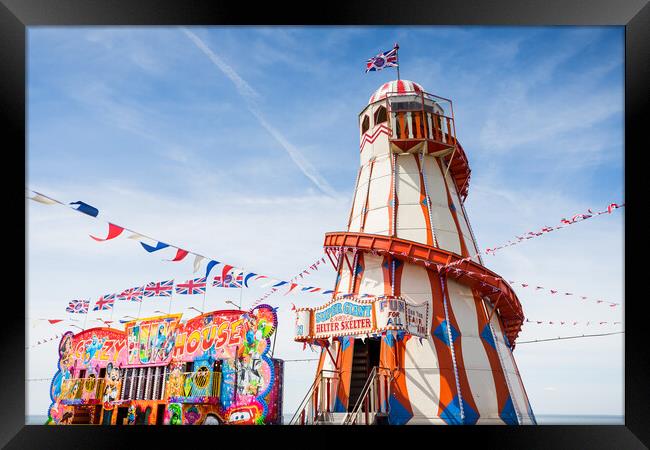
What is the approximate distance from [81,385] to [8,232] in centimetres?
1364

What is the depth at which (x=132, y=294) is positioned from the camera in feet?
78.3

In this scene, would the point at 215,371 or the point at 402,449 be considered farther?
the point at 215,371

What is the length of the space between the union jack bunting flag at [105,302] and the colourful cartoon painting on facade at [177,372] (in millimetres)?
1274

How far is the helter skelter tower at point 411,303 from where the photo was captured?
17.5 metres

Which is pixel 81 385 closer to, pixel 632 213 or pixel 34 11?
pixel 34 11

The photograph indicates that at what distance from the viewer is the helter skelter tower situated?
17.5 meters

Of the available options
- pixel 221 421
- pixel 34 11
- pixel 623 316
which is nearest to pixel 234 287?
pixel 221 421

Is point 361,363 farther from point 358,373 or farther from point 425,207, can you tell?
point 425,207

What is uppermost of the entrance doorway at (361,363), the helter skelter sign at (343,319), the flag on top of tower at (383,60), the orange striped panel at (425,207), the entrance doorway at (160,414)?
the flag on top of tower at (383,60)

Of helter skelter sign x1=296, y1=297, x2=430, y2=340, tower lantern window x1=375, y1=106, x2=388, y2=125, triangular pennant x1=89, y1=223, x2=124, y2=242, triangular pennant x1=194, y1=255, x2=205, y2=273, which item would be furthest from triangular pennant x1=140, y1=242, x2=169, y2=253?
tower lantern window x1=375, y1=106, x2=388, y2=125

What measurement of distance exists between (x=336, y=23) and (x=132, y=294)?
1624 cm

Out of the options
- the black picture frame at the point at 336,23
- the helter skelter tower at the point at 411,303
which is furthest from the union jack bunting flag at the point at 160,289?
the black picture frame at the point at 336,23

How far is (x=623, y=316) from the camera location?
10.8 metres

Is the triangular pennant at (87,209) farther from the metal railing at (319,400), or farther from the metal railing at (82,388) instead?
the metal railing at (82,388)
